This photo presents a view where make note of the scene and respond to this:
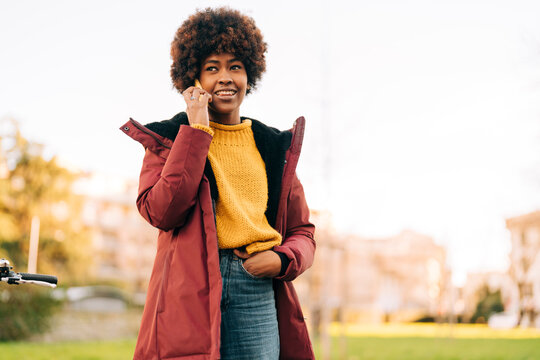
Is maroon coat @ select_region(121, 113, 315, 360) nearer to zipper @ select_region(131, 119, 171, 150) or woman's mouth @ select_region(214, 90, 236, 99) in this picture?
zipper @ select_region(131, 119, 171, 150)

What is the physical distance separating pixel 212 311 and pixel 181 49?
1053 millimetres

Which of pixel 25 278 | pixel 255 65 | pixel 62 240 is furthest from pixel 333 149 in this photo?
pixel 62 240

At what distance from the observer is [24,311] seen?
1658 centimetres

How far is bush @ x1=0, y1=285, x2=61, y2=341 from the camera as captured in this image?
52.5ft

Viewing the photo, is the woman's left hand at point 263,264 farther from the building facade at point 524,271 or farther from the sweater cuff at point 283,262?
the building facade at point 524,271

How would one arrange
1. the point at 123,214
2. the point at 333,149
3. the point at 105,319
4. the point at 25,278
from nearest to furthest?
the point at 25,278 → the point at 333,149 → the point at 105,319 → the point at 123,214

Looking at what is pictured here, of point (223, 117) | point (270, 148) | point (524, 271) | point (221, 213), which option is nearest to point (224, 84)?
point (223, 117)

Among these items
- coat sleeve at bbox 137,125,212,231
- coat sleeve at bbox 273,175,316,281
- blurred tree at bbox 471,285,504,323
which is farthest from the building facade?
coat sleeve at bbox 137,125,212,231

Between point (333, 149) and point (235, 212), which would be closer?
point (235, 212)

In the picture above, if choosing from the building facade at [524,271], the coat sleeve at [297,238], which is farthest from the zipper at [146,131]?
the building facade at [524,271]

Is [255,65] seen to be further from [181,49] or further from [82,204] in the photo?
[82,204]

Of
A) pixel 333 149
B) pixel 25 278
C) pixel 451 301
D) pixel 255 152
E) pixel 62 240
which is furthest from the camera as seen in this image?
pixel 62 240

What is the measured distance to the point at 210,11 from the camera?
2.48 metres

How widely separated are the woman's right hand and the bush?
15.0 metres
